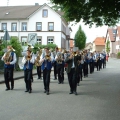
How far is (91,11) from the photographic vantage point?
17672 mm

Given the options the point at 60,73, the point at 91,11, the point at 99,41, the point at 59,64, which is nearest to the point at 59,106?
the point at 60,73

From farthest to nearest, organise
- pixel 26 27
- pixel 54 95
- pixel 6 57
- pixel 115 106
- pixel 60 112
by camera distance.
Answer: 1. pixel 26 27
2. pixel 6 57
3. pixel 54 95
4. pixel 115 106
5. pixel 60 112

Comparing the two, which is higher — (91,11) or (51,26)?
(51,26)

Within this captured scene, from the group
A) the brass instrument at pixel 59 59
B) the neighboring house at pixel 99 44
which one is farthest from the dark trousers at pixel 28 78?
the neighboring house at pixel 99 44

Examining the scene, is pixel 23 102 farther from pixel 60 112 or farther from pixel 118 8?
pixel 118 8

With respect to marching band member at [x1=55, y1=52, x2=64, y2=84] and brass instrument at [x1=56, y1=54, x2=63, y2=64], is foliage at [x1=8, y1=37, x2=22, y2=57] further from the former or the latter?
brass instrument at [x1=56, y1=54, x2=63, y2=64]

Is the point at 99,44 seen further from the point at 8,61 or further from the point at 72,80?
the point at 72,80

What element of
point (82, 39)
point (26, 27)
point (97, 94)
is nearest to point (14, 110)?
point (97, 94)

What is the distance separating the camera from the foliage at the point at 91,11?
46.2ft

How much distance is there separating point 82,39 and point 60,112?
97315 mm

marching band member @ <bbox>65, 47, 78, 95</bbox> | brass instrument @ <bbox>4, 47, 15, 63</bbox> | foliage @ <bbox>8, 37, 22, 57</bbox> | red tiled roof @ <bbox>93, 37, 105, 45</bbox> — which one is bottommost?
marching band member @ <bbox>65, 47, 78, 95</bbox>

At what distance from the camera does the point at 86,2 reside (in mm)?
15664

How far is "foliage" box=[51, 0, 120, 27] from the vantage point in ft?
46.2

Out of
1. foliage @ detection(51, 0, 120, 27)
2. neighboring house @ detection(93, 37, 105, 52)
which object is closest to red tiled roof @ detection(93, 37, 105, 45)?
neighboring house @ detection(93, 37, 105, 52)
